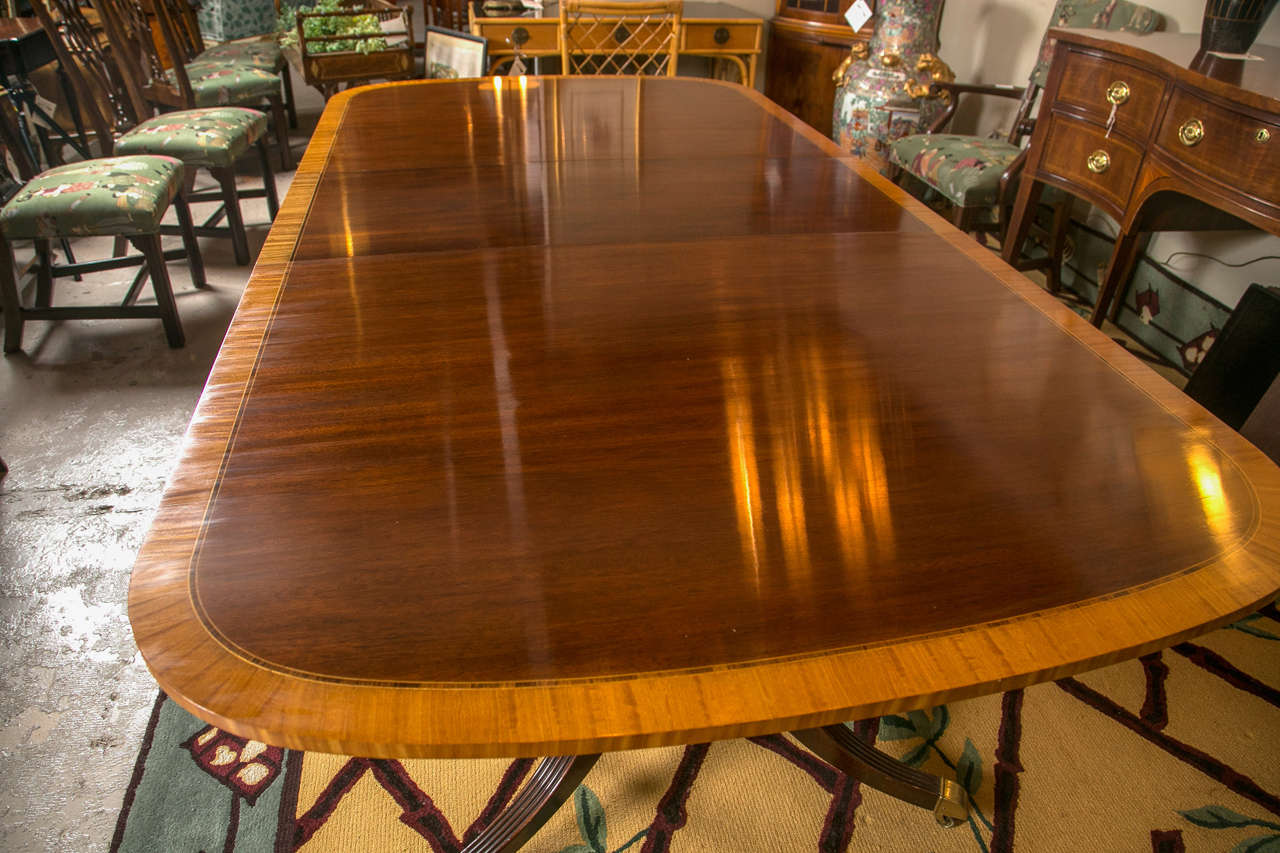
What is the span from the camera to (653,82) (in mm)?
2453

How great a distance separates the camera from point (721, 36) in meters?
4.18

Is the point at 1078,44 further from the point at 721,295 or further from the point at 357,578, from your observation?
the point at 357,578

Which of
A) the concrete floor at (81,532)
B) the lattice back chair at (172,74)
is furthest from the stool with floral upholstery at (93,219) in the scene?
the lattice back chair at (172,74)

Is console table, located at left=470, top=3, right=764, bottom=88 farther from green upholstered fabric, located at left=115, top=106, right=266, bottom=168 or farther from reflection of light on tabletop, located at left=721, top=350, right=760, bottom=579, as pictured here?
reflection of light on tabletop, located at left=721, top=350, right=760, bottom=579

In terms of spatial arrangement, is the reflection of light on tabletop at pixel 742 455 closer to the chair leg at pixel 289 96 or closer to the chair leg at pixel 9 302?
the chair leg at pixel 9 302

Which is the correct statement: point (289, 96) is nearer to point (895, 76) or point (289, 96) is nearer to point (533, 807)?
point (895, 76)

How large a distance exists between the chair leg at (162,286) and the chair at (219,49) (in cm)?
188

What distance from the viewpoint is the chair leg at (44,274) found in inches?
97.3

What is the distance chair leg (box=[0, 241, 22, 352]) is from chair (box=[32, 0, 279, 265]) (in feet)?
1.98

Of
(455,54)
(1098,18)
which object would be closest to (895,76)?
(1098,18)

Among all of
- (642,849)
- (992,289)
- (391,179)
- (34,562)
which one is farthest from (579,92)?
(642,849)

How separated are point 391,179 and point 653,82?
3.86ft

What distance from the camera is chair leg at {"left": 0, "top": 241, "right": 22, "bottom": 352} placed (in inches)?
89.8

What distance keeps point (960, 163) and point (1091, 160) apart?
0.52 m
